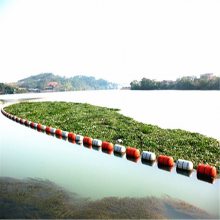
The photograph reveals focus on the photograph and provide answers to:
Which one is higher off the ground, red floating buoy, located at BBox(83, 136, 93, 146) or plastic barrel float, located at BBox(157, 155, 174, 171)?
plastic barrel float, located at BBox(157, 155, 174, 171)

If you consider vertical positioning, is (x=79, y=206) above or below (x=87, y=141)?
above

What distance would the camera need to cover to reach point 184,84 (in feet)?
477

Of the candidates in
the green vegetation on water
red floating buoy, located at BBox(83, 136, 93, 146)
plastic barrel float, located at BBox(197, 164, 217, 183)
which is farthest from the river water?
the green vegetation on water

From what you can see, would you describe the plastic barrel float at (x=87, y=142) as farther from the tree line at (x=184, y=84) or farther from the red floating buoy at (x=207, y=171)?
the tree line at (x=184, y=84)

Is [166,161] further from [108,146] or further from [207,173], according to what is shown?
[108,146]

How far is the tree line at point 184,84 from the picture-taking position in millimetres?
128275

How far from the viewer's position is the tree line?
12827 centimetres

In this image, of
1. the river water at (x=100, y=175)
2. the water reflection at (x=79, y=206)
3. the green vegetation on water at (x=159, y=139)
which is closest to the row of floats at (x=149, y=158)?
the river water at (x=100, y=175)

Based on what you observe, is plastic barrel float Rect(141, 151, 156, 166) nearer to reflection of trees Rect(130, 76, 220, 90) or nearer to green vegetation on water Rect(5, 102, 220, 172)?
green vegetation on water Rect(5, 102, 220, 172)

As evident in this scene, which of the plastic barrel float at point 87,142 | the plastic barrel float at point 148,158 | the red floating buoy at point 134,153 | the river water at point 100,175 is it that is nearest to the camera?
the river water at point 100,175

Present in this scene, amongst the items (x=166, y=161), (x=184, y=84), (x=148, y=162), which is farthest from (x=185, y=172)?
(x=184, y=84)

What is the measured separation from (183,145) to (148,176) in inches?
279

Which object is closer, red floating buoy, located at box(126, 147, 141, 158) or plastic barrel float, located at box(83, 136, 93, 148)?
red floating buoy, located at box(126, 147, 141, 158)

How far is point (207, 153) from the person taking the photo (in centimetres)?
1931
